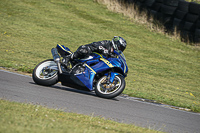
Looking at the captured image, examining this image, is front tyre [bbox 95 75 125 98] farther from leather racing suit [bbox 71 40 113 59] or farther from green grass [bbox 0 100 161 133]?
green grass [bbox 0 100 161 133]

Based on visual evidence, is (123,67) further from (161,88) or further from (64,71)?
(161,88)

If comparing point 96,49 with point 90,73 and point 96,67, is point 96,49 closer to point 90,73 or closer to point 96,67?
point 96,67

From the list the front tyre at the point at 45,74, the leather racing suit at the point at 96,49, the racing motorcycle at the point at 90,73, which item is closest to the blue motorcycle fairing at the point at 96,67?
the racing motorcycle at the point at 90,73

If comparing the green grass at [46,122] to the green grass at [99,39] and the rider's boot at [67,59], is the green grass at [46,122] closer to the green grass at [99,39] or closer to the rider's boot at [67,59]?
the rider's boot at [67,59]

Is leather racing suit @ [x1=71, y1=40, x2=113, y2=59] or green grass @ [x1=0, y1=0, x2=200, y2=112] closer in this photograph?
leather racing suit @ [x1=71, y1=40, x2=113, y2=59]

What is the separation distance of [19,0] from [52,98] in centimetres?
1873

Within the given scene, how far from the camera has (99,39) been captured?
746 inches

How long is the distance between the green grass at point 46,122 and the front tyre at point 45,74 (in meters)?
2.66


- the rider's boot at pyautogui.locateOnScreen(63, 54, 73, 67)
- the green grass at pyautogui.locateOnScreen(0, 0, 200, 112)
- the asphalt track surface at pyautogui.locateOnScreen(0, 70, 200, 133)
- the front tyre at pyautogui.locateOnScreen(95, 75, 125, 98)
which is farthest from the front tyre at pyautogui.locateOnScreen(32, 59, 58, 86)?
the green grass at pyautogui.locateOnScreen(0, 0, 200, 112)

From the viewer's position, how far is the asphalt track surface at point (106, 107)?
5.95m

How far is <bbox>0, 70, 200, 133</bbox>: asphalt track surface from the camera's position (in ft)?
19.5

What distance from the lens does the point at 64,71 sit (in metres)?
7.90

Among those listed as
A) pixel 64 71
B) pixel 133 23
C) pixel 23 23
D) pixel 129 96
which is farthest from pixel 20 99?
pixel 133 23

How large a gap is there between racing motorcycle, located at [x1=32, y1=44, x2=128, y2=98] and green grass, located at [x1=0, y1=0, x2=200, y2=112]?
1.68 meters
